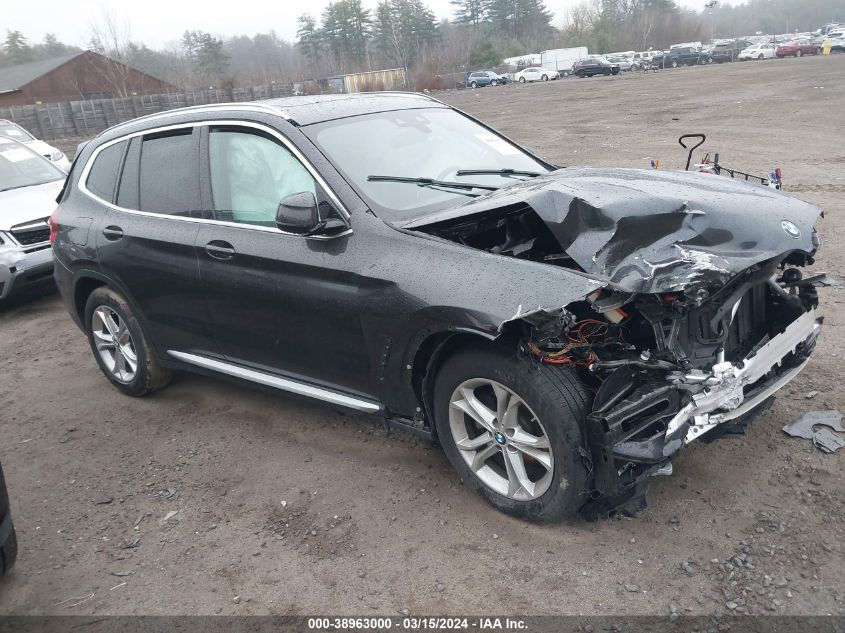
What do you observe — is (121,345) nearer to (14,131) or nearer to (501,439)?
(501,439)

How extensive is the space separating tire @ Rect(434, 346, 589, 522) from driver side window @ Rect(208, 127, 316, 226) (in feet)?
4.55

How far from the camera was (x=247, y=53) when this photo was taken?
372ft

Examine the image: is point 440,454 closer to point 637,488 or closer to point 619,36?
point 637,488

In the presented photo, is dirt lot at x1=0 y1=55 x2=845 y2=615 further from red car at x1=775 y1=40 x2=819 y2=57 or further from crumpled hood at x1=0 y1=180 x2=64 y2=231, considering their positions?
red car at x1=775 y1=40 x2=819 y2=57

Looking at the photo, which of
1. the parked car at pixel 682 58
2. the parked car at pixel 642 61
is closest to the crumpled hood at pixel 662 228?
the parked car at pixel 682 58

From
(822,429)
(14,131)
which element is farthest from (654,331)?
(14,131)

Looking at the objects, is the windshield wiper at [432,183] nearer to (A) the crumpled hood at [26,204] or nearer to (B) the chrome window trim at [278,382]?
(B) the chrome window trim at [278,382]

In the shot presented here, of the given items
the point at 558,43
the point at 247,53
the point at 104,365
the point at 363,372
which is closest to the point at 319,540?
the point at 363,372

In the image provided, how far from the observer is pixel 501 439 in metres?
3.31

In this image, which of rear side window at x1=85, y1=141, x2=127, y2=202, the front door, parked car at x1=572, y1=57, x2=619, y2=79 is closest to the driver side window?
the front door

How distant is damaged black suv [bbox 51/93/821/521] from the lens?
3006 mm

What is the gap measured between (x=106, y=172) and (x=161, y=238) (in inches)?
39.2

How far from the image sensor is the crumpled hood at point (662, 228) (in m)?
2.96

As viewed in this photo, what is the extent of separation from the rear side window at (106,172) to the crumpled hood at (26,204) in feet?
10.3
